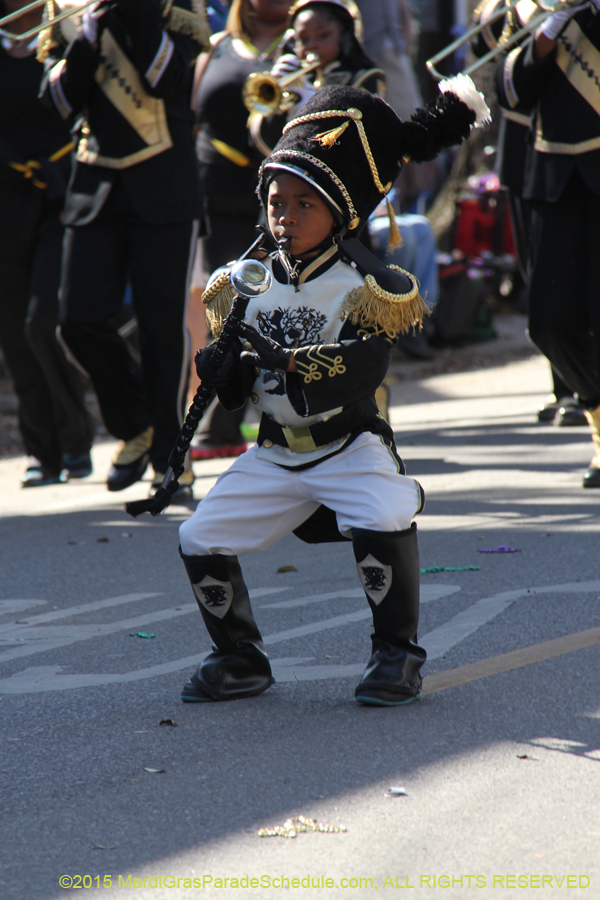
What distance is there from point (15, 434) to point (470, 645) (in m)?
5.01

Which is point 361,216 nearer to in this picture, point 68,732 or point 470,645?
point 470,645

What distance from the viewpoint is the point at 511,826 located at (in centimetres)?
203

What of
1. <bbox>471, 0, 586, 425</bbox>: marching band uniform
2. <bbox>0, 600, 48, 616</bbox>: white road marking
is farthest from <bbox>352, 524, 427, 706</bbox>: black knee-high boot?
<bbox>471, 0, 586, 425</bbox>: marching band uniform

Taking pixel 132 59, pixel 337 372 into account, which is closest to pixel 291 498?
pixel 337 372

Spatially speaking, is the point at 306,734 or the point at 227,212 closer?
the point at 306,734

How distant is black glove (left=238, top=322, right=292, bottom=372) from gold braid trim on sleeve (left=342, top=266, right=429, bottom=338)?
0.19 meters

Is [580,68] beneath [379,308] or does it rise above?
above

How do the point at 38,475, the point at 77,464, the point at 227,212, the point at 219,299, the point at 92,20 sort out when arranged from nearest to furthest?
the point at 219,299
the point at 92,20
the point at 38,475
the point at 77,464
the point at 227,212

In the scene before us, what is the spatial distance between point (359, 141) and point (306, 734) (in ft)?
4.47

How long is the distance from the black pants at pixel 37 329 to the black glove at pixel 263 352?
3.04 metres

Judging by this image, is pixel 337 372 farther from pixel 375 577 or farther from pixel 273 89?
pixel 273 89

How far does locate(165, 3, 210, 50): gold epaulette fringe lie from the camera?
15.9 feet

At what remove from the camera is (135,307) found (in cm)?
499

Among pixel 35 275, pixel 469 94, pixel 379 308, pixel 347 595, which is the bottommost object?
pixel 347 595
